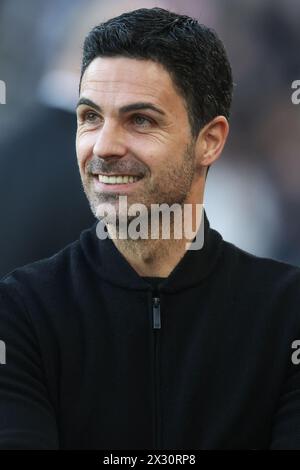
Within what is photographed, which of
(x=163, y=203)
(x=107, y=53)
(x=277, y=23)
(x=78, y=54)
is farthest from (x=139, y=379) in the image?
(x=277, y=23)

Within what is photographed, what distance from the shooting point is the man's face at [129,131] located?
172 centimetres

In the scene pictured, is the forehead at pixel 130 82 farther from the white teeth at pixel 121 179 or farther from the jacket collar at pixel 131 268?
the jacket collar at pixel 131 268

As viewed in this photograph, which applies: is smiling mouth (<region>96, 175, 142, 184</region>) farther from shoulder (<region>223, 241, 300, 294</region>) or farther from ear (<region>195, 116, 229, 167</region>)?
shoulder (<region>223, 241, 300, 294</region>)

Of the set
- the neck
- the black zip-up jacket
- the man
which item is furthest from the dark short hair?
the black zip-up jacket

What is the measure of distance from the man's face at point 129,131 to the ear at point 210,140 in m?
0.11

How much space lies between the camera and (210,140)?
193 cm

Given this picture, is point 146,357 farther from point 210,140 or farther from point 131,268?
point 210,140

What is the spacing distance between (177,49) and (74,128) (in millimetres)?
719

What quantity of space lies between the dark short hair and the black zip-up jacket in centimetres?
38

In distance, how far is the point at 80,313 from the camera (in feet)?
5.81

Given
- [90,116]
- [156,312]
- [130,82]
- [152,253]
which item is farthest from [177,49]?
[156,312]

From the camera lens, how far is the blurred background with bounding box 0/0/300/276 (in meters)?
2.38

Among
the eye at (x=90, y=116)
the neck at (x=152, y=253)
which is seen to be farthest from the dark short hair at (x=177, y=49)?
the neck at (x=152, y=253)
